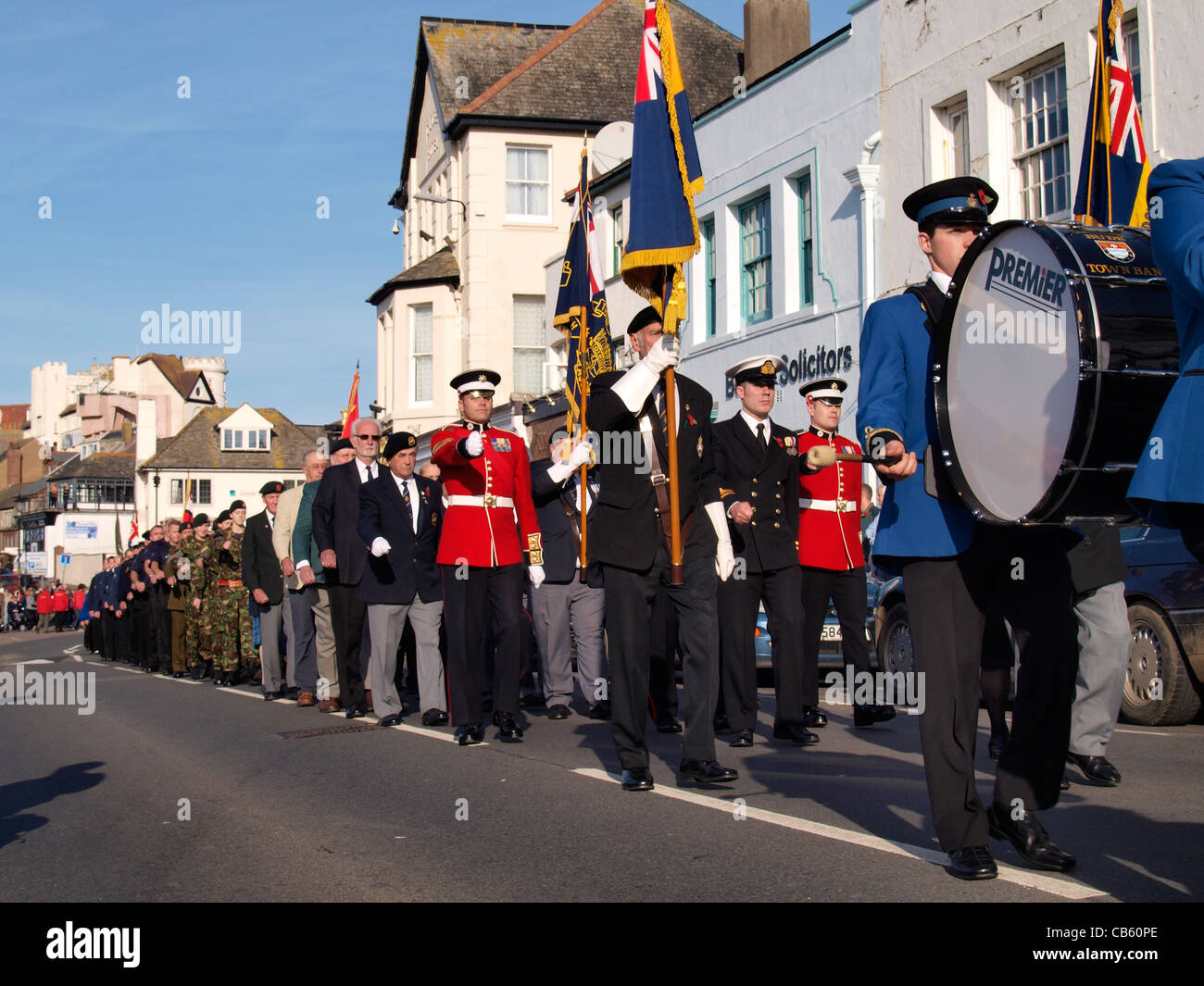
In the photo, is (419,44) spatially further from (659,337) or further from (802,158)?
(659,337)

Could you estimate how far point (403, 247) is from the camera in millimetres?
47344

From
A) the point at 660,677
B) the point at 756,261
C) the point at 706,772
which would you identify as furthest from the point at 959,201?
the point at 756,261

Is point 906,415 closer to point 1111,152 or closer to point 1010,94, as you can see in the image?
point 1111,152

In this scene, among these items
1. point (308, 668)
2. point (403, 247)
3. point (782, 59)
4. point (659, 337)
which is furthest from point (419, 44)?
point (659, 337)

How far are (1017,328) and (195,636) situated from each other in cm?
1627

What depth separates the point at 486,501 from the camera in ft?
31.0

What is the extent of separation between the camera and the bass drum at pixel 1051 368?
4.04 m

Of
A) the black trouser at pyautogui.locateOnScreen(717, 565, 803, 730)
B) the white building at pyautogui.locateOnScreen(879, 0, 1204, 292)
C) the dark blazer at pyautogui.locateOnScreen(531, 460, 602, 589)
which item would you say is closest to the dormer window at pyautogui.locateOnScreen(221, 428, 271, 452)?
the white building at pyautogui.locateOnScreen(879, 0, 1204, 292)

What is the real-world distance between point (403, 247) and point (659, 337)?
4165 centimetres

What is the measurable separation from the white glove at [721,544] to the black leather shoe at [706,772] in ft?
2.91

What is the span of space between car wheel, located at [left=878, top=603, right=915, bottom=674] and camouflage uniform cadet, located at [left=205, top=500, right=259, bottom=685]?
7781 millimetres

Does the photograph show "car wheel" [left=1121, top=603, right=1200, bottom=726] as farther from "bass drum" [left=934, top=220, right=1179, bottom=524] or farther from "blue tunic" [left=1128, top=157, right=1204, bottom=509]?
"blue tunic" [left=1128, top=157, right=1204, bottom=509]

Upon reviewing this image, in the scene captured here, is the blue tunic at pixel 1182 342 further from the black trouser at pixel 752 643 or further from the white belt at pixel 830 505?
the white belt at pixel 830 505
